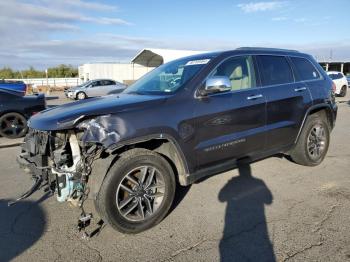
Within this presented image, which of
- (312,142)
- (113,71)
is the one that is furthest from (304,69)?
(113,71)

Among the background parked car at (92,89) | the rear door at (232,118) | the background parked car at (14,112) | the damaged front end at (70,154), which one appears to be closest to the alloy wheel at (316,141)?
the rear door at (232,118)

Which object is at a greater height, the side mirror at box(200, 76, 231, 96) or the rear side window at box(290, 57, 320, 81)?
the rear side window at box(290, 57, 320, 81)

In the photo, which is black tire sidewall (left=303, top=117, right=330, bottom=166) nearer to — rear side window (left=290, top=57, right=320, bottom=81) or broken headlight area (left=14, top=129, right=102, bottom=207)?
rear side window (left=290, top=57, right=320, bottom=81)

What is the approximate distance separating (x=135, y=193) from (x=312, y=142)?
345cm

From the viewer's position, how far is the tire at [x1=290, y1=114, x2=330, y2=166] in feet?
18.6

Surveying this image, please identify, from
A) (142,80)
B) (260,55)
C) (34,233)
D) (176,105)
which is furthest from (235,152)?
(34,233)

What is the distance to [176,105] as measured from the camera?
3949 mm

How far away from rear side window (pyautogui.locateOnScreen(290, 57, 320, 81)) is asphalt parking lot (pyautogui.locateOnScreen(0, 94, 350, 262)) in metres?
1.58

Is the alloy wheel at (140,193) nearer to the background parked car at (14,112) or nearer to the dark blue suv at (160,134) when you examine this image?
the dark blue suv at (160,134)

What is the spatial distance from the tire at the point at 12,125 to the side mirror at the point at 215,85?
7.29m

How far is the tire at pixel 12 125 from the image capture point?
31.6 ft

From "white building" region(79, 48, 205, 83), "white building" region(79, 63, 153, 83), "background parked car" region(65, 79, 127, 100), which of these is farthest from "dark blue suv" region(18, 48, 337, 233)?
"white building" region(79, 63, 153, 83)

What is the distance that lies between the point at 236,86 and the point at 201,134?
0.96 m

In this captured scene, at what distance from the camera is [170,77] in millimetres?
4840
